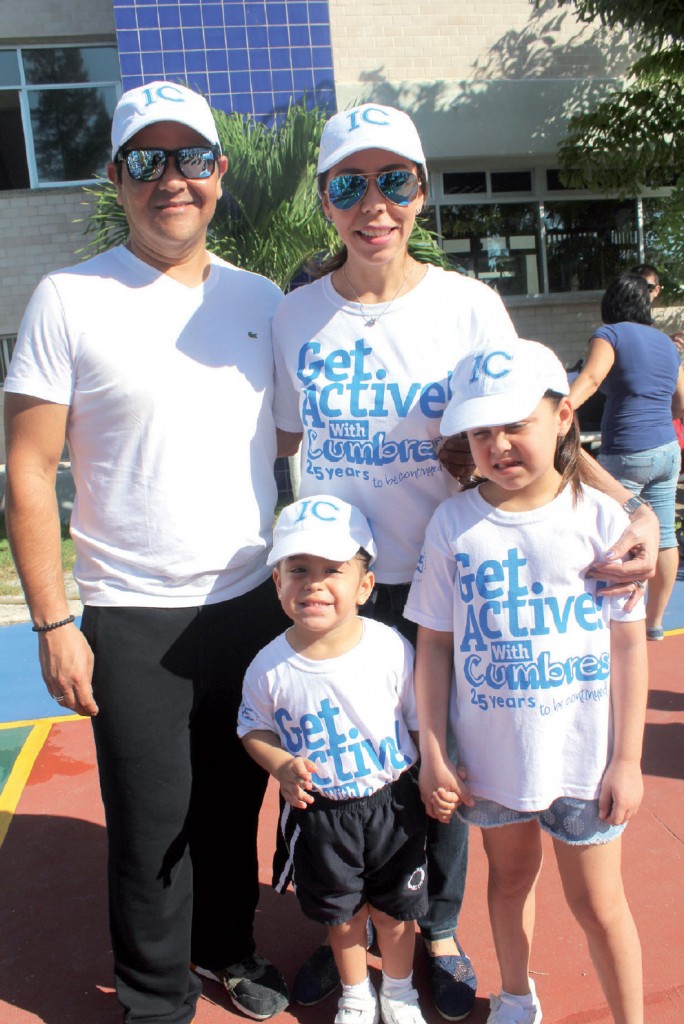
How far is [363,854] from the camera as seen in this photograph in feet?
7.27

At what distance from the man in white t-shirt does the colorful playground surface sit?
476mm

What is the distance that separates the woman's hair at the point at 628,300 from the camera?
5.00 metres

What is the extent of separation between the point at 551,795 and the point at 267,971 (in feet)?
3.74

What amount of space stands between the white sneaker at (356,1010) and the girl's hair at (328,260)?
192 cm

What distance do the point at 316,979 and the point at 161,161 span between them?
2290mm

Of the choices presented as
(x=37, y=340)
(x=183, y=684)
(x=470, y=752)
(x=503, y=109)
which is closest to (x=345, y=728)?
(x=470, y=752)


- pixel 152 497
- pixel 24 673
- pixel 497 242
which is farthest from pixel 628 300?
pixel 497 242

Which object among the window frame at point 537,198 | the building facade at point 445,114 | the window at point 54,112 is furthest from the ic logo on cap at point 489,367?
the window at point 54,112

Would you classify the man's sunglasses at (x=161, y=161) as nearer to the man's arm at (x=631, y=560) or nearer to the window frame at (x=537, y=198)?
the man's arm at (x=631, y=560)

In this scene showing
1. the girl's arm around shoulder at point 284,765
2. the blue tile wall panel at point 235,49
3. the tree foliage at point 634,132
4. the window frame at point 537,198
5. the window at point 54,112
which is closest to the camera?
the girl's arm around shoulder at point 284,765

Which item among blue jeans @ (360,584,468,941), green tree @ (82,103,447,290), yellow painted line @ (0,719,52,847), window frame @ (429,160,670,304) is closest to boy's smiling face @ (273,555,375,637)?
blue jeans @ (360,584,468,941)

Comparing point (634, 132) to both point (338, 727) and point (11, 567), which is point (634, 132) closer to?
point (11, 567)

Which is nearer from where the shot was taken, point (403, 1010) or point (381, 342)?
point (381, 342)

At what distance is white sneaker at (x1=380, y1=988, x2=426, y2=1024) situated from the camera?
2320 millimetres
